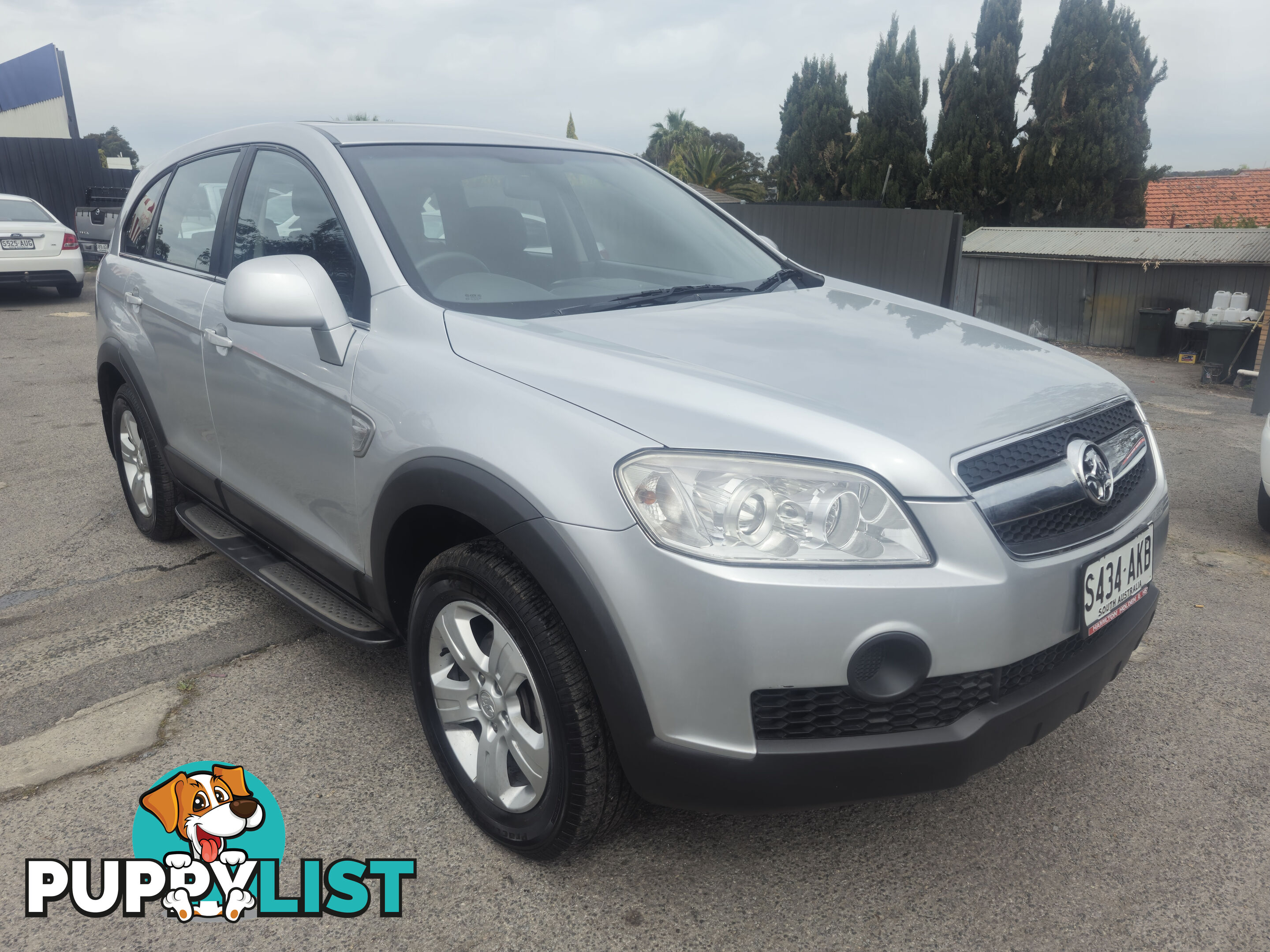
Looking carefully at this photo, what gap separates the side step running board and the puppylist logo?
0.49m

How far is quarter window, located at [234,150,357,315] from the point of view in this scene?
8.66 ft

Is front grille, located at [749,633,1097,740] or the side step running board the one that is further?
the side step running board

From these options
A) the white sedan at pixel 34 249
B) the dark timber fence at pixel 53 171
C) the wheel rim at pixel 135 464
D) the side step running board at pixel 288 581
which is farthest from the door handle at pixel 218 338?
the dark timber fence at pixel 53 171

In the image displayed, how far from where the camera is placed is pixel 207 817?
8.12ft

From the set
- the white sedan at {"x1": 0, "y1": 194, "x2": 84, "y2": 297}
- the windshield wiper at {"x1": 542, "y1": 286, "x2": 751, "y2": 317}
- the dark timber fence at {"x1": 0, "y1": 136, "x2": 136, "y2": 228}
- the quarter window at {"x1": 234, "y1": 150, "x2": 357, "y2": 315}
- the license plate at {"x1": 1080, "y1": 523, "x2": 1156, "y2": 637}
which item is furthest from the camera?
the dark timber fence at {"x1": 0, "y1": 136, "x2": 136, "y2": 228}

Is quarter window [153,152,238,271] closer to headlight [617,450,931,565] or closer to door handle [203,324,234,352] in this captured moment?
door handle [203,324,234,352]

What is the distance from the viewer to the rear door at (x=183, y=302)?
10.9 ft

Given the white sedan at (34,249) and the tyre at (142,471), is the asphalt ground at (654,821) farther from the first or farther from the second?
the white sedan at (34,249)

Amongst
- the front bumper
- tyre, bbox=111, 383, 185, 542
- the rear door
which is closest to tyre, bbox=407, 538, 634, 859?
the front bumper

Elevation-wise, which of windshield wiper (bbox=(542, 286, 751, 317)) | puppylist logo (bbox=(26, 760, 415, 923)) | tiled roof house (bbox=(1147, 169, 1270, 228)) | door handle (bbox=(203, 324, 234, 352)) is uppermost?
tiled roof house (bbox=(1147, 169, 1270, 228))

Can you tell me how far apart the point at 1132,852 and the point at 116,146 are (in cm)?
9876

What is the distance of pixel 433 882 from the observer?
2205 mm

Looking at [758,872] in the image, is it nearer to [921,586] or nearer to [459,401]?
[921,586]

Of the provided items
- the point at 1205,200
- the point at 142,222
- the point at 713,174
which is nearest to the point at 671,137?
the point at 713,174
